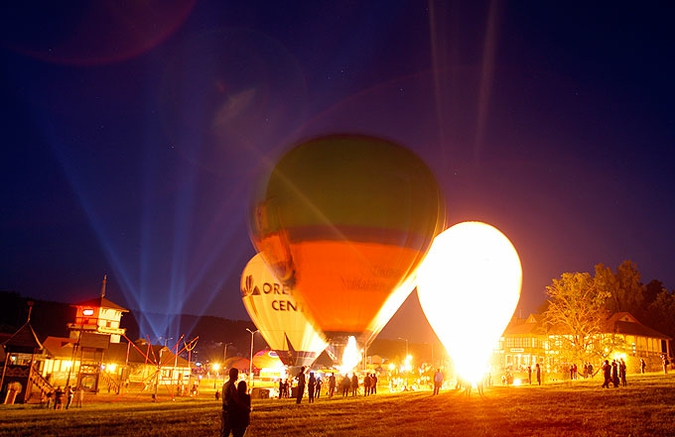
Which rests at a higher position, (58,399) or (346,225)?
(346,225)

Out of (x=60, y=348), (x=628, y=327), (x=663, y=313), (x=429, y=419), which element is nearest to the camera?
(x=429, y=419)

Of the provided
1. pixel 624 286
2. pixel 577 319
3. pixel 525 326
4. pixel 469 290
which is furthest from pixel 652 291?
pixel 469 290

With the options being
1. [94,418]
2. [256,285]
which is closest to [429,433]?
[94,418]

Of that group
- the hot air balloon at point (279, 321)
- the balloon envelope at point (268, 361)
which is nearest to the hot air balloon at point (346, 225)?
the hot air balloon at point (279, 321)

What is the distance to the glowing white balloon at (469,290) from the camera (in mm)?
36375

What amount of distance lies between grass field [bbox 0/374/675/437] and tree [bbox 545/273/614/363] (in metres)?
21.6

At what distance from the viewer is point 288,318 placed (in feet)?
144

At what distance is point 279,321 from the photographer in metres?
44.4

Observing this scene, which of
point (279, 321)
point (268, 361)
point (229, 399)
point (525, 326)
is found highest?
point (525, 326)

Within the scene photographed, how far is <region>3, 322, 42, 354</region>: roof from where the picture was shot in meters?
32.8

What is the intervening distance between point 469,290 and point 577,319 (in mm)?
13976

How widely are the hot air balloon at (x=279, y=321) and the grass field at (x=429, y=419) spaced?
2042 centimetres

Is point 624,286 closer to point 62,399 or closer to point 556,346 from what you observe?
point 556,346

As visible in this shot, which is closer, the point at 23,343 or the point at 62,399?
the point at 62,399
